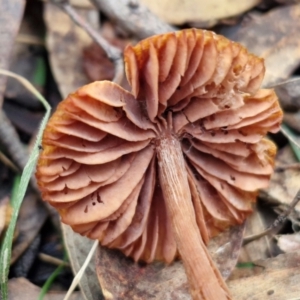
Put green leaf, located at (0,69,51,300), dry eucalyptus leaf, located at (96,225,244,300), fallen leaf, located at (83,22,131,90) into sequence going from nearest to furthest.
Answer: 1. green leaf, located at (0,69,51,300)
2. dry eucalyptus leaf, located at (96,225,244,300)
3. fallen leaf, located at (83,22,131,90)

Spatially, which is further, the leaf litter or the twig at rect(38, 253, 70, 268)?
the twig at rect(38, 253, 70, 268)

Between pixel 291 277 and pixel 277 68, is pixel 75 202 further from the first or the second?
pixel 277 68

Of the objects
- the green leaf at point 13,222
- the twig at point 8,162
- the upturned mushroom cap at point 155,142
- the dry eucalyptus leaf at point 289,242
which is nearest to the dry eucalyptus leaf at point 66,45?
the twig at point 8,162

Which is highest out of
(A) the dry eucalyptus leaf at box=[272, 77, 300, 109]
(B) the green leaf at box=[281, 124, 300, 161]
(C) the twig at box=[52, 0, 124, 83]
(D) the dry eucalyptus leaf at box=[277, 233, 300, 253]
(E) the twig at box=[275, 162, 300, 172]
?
(C) the twig at box=[52, 0, 124, 83]

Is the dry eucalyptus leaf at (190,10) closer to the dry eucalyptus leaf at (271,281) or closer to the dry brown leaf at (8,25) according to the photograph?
the dry brown leaf at (8,25)

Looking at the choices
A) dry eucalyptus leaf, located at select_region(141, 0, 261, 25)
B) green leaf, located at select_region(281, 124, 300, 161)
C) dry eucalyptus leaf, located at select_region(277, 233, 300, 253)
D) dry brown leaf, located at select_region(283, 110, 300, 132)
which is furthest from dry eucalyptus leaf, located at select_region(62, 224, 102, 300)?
dry eucalyptus leaf, located at select_region(141, 0, 261, 25)

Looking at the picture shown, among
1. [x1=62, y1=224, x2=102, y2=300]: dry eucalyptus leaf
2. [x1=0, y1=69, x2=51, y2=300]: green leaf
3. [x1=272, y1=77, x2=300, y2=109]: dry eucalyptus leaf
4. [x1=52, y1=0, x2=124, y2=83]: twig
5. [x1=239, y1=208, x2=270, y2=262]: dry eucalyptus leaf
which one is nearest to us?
[x1=0, y1=69, x2=51, y2=300]: green leaf

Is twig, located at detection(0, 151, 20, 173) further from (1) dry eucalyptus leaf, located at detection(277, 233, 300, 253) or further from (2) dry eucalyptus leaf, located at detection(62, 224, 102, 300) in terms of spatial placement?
(1) dry eucalyptus leaf, located at detection(277, 233, 300, 253)
